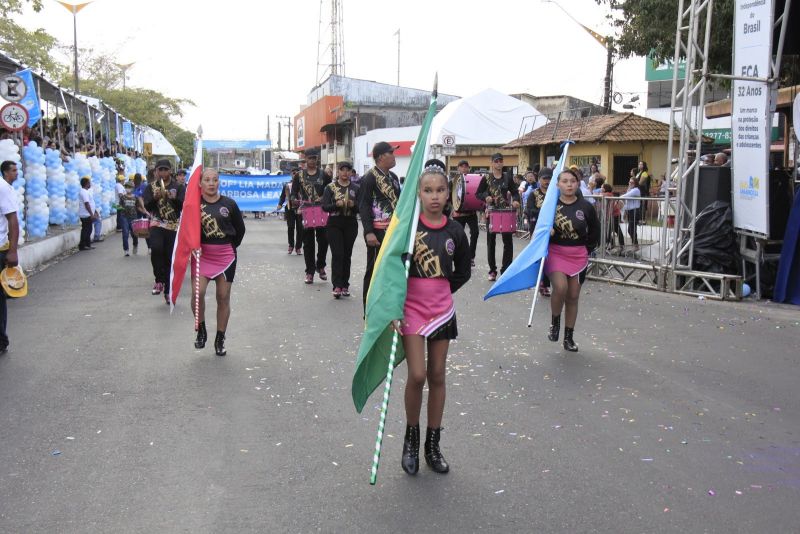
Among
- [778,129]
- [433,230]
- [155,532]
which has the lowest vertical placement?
[155,532]

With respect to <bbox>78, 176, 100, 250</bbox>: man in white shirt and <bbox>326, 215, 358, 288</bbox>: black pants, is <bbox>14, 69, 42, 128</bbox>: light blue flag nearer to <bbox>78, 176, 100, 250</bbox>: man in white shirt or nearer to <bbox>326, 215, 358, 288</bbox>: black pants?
<bbox>78, 176, 100, 250</bbox>: man in white shirt

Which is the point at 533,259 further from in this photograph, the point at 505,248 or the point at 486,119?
the point at 486,119

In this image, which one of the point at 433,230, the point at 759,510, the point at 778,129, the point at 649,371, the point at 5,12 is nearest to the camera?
the point at 759,510

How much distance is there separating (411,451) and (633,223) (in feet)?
35.3

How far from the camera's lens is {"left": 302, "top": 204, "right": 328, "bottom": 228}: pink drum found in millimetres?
12602

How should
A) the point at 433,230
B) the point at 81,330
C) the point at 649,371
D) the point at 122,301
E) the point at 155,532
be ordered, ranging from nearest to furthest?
the point at 155,532, the point at 433,230, the point at 649,371, the point at 81,330, the point at 122,301

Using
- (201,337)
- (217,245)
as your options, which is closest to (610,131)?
(217,245)

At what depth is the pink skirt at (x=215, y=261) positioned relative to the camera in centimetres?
766

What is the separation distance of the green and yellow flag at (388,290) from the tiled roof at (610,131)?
23.9 m

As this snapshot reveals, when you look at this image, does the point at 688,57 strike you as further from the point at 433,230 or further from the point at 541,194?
the point at 433,230

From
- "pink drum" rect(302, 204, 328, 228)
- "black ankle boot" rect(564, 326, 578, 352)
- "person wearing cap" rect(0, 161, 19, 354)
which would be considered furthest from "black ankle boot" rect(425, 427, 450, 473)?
"pink drum" rect(302, 204, 328, 228)

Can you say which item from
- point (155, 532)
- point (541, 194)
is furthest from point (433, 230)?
point (541, 194)

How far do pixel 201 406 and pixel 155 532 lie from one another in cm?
216

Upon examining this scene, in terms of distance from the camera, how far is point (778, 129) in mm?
20719
